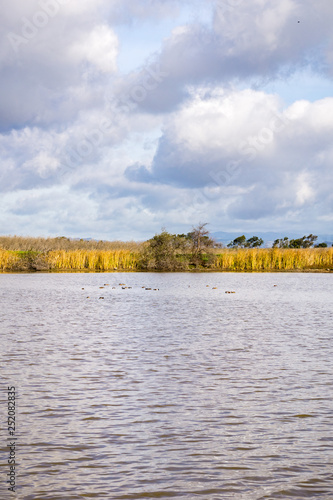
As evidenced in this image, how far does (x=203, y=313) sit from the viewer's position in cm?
2031

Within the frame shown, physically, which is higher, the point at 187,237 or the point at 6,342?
the point at 187,237

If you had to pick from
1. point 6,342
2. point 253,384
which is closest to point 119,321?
point 6,342

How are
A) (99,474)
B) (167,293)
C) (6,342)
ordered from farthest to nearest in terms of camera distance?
(167,293) → (6,342) → (99,474)

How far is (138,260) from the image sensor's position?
185 ft

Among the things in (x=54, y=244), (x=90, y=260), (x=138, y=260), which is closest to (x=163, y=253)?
(x=138, y=260)

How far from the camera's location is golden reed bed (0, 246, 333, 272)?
54.3 meters

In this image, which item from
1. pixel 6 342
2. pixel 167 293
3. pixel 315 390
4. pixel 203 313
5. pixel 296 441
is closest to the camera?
pixel 296 441

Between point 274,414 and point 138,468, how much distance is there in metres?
2.43

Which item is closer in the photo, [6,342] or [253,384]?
[253,384]

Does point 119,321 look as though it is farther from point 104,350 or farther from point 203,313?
point 104,350

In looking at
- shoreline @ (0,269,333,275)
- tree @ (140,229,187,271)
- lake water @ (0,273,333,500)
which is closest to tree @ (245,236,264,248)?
shoreline @ (0,269,333,275)

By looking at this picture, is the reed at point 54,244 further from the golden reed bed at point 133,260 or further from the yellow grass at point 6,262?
the yellow grass at point 6,262

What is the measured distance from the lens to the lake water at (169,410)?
541 centimetres

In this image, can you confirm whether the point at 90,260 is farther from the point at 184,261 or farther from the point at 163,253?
the point at 184,261
